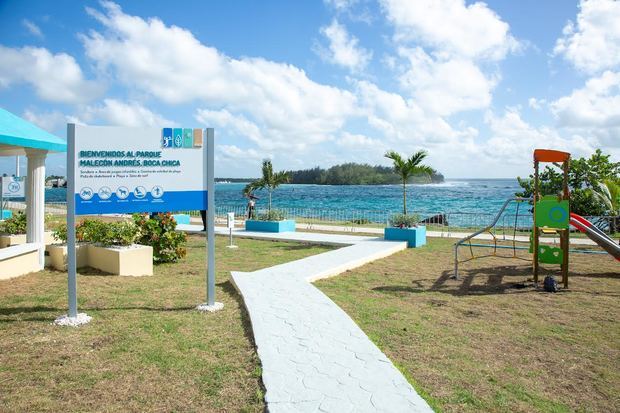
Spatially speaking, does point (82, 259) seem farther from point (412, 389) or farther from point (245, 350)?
point (412, 389)

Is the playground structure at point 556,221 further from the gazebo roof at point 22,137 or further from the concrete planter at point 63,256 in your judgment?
the gazebo roof at point 22,137

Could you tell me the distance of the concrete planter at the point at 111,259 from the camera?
9133mm

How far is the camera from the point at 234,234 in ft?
59.1


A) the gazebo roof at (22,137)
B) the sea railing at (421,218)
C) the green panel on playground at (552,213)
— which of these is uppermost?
the gazebo roof at (22,137)

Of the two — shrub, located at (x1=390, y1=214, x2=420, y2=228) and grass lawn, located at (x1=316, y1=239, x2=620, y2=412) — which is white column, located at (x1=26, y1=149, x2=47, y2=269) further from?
shrub, located at (x1=390, y1=214, x2=420, y2=228)

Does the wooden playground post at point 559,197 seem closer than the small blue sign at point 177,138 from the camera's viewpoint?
No

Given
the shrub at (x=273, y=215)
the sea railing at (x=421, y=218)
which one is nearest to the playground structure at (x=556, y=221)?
the sea railing at (x=421, y=218)

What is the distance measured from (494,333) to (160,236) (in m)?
7.84

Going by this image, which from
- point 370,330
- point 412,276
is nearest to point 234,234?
point 412,276

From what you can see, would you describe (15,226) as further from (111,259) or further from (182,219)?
(182,219)

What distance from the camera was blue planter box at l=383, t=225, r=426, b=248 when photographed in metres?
15.3

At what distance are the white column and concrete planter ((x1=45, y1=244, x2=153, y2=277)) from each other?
15.5 inches

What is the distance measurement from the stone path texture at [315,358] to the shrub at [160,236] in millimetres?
3433

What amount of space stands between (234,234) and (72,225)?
39.6 ft
